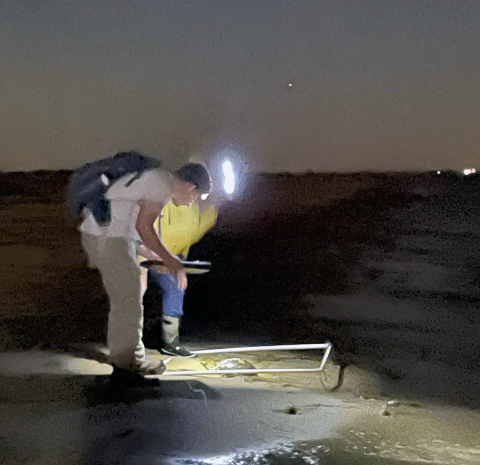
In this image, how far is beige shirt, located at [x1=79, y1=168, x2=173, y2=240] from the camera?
5344 millimetres

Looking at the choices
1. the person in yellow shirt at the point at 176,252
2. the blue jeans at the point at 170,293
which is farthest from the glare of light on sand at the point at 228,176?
the blue jeans at the point at 170,293

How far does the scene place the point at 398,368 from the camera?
665 centimetres

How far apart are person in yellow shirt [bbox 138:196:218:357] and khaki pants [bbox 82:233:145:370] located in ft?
3.01

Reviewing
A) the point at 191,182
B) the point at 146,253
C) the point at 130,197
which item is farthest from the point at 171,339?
the point at 130,197

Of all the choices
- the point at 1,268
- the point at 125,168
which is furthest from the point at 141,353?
the point at 1,268

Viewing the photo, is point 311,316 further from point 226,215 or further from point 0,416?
point 226,215

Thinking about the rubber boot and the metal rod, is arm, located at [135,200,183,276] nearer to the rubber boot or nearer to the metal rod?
the rubber boot

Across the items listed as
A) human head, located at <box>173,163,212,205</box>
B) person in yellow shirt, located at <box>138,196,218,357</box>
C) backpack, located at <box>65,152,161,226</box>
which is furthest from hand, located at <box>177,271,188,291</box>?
backpack, located at <box>65,152,161,226</box>

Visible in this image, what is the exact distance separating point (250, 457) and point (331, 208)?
27.1 metres

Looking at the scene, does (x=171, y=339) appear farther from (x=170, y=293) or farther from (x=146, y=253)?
(x=146, y=253)

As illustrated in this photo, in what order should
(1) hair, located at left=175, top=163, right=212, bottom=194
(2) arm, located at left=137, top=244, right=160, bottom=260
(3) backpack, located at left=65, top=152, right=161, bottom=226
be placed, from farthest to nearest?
(2) arm, located at left=137, top=244, right=160, bottom=260
(1) hair, located at left=175, top=163, right=212, bottom=194
(3) backpack, located at left=65, top=152, right=161, bottom=226

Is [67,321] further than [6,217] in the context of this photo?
No

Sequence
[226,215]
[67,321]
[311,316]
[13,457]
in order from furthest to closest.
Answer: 1. [226,215]
2. [311,316]
3. [67,321]
4. [13,457]

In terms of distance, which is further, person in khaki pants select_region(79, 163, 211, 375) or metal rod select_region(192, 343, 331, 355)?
metal rod select_region(192, 343, 331, 355)
